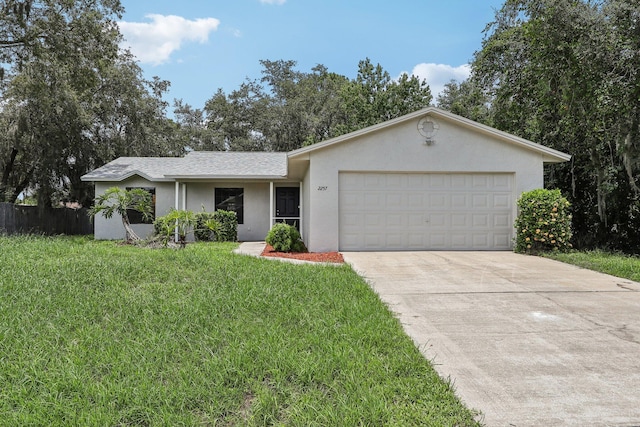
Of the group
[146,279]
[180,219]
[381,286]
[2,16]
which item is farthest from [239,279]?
[2,16]

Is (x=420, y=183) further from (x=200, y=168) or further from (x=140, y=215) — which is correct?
(x=140, y=215)

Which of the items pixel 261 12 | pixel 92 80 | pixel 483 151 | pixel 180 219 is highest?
pixel 261 12

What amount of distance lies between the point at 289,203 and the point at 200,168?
3530 millimetres

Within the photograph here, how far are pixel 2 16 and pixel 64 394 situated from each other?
632 inches

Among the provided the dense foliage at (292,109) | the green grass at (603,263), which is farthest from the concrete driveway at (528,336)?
the dense foliage at (292,109)

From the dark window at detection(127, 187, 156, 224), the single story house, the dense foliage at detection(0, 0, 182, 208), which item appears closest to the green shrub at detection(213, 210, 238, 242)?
the dark window at detection(127, 187, 156, 224)

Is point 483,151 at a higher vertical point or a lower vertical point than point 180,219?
higher

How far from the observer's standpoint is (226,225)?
14445 mm

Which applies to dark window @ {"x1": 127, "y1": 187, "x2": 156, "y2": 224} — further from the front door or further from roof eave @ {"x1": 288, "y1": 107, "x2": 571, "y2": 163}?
roof eave @ {"x1": 288, "y1": 107, "x2": 571, "y2": 163}

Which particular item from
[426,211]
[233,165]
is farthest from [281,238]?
[233,165]

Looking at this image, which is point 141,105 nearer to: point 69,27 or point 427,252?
point 69,27

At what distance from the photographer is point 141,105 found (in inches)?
893

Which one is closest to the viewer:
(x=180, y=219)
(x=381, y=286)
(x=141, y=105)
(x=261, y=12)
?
(x=381, y=286)

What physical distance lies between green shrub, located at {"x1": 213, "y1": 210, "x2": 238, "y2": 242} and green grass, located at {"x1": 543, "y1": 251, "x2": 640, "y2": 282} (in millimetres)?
9697
